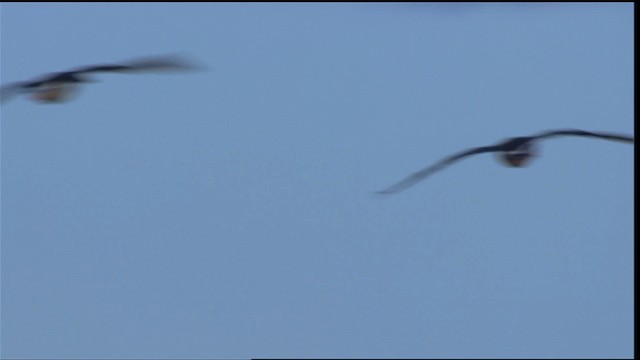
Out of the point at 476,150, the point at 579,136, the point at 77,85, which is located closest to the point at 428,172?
the point at 476,150

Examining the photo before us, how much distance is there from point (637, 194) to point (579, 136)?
23 centimetres

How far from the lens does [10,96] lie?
337 cm

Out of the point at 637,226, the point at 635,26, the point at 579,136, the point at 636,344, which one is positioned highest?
the point at 635,26

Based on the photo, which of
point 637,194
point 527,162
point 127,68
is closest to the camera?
point 127,68

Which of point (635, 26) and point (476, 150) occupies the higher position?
point (635, 26)

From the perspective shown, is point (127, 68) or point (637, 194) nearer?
point (127, 68)

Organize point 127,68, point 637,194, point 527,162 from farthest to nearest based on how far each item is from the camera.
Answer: point 527,162
point 637,194
point 127,68

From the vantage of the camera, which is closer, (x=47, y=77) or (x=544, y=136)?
(x=47, y=77)

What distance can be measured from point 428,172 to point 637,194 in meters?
0.59

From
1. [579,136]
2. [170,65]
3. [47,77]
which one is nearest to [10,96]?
[47,77]

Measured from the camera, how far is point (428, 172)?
394 centimetres

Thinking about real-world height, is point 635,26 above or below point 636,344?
above

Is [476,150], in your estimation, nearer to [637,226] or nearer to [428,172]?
[428,172]

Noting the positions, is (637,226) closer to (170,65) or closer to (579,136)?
(579,136)
